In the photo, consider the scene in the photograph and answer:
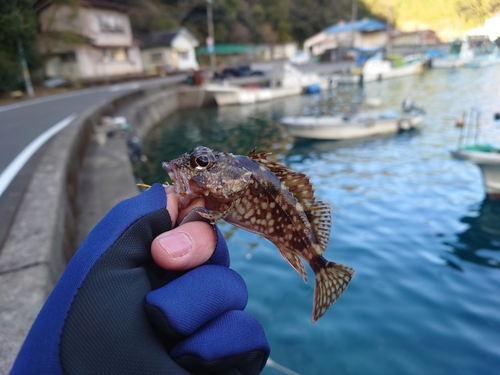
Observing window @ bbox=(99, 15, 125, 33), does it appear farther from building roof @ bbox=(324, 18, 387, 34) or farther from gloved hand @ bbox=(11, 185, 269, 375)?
gloved hand @ bbox=(11, 185, 269, 375)

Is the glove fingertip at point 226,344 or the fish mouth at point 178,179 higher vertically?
the fish mouth at point 178,179

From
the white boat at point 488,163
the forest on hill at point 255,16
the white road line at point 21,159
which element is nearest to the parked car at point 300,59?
the forest on hill at point 255,16

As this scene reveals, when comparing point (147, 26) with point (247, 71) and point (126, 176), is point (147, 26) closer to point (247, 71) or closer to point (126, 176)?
point (247, 71)

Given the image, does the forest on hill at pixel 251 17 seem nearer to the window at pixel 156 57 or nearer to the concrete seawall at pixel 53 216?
the concrete seawall at pixel 53 216

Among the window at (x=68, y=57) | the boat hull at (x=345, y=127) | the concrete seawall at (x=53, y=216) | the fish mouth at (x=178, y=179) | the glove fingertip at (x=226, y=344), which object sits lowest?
the boat hull at (x=345, y=127)

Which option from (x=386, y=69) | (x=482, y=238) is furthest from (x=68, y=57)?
(x=482, y=238)

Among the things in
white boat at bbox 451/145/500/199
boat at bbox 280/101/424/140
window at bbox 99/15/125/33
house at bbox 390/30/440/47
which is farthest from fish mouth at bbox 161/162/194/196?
house at bbox 390/30/440/47

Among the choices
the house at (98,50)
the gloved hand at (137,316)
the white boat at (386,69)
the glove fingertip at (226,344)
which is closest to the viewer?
the gloved hand at (137,316)
